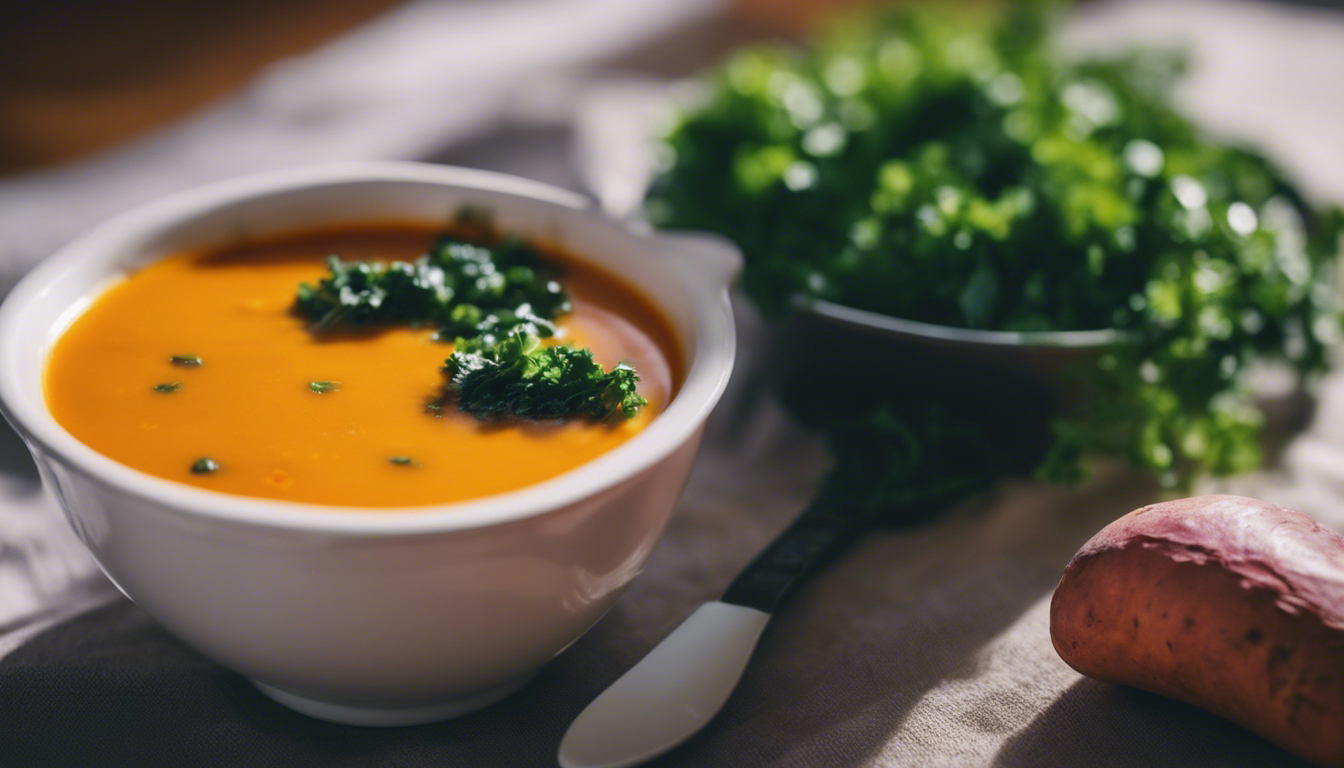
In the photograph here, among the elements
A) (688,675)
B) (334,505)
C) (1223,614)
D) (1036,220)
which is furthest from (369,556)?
(1036,220)

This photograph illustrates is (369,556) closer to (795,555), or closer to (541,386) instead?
(541,386)

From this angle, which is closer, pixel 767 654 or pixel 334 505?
pixel 334 505

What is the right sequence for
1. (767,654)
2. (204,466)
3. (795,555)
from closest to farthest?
(204,466)
(767,654)
(795,555)

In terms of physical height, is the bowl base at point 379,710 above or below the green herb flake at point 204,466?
below

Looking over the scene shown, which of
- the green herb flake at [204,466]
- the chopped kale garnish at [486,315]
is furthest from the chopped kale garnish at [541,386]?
the green herb flake at [204,466]

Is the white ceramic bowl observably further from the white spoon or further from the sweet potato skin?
the sweet potato skin

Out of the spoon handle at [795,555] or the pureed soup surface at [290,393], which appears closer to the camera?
the pureed soup surface at [290,393]

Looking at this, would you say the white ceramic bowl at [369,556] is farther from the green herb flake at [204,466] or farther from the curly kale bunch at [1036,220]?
the curly kale bunch at [1036,220]

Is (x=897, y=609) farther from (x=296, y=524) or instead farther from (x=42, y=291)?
(x=42, y=291)
